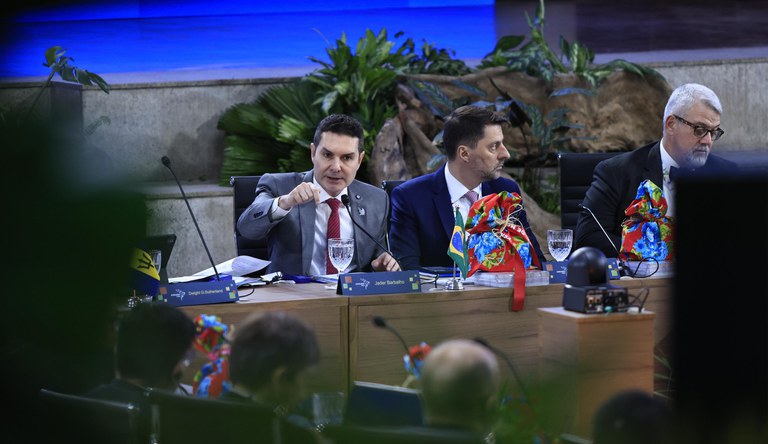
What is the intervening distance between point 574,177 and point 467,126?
0.53 metres

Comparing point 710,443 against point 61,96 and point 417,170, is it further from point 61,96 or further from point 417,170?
point 417,170

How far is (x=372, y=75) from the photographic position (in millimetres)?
6031

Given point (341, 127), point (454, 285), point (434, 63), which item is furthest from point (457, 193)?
point (434, 63)

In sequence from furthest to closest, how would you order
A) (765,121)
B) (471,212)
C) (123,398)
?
(765,121)
(471,212)
(123,398)

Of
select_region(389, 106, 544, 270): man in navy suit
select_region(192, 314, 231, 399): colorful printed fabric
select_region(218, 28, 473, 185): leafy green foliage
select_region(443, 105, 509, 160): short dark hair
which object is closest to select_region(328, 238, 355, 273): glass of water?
select_region(389, 106, 544, 270): man in navy suit

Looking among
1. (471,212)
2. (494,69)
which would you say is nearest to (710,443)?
(471,212)

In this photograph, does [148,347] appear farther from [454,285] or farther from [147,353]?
[454,285]

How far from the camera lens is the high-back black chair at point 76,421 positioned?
360mm

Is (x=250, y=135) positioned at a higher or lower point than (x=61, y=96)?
higher

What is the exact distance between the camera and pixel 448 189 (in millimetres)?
3254

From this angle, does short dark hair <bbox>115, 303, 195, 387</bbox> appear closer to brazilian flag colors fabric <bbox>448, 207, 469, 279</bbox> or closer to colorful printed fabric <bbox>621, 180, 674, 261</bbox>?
brazilian flag colors fabric <bbox>448, 207, 469, 279</bbox>

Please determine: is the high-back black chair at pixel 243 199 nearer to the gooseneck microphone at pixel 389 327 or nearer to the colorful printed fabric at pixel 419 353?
→ the gooseneck microphone at pixel 389 327

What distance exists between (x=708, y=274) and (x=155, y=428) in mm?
316

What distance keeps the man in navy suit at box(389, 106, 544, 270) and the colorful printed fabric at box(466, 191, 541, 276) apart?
0.56 m
